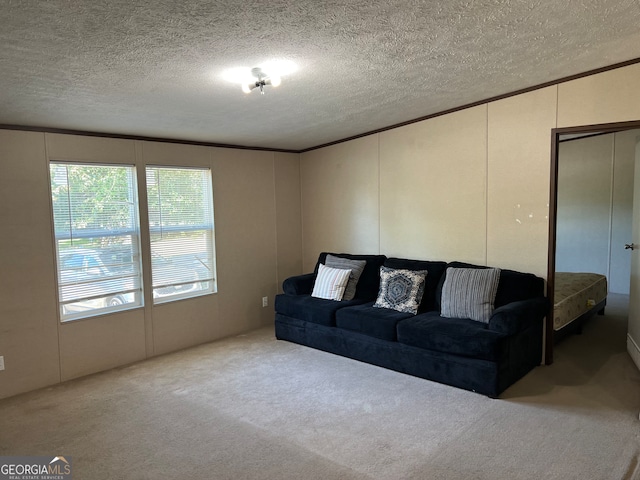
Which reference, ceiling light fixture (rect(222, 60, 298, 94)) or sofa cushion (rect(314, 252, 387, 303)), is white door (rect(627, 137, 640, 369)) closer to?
sofa cushion (rect(314, 252, 387, 303))

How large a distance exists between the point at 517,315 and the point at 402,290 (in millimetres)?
1131

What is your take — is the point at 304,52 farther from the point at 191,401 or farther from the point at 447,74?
the point at 191,401

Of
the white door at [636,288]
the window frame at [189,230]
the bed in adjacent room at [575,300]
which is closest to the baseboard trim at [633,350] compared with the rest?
the white door at [636,288]

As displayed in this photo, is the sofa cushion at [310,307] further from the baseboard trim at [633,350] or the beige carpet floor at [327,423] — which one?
the baseboard trim at [633,350]

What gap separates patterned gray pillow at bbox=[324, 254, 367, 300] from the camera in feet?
15.9

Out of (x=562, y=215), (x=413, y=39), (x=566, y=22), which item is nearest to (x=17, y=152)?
(x=413, y=39)

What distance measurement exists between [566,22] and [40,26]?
2784mm

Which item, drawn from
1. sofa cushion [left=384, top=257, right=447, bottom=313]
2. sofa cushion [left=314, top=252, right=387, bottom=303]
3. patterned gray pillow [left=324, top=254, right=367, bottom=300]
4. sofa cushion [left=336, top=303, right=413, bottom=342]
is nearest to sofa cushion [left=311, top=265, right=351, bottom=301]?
patterned gray pillow [left=324, top=254, right=367, bottom=300]

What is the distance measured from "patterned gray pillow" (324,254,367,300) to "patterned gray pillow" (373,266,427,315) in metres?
0.37

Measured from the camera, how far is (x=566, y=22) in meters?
2.66

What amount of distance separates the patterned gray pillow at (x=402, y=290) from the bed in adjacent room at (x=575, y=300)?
1.22 metres

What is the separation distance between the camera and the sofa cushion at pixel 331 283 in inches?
188

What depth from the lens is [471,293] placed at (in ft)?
12.8

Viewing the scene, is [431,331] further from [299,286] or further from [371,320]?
[299,286]
